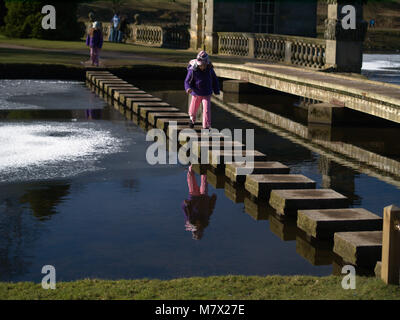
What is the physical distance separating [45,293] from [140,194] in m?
4.42

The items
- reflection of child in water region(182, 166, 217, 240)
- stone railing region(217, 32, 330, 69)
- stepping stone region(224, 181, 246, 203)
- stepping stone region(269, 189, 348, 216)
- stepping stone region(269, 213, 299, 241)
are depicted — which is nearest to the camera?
stepping stone region(269, 213, 299, 241)

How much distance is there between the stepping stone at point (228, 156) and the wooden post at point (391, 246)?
5.66 meters

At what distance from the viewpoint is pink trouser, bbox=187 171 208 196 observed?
11023 mm

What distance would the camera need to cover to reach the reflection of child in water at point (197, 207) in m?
9.17

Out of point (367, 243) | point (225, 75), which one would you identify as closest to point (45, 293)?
point (367, 243)

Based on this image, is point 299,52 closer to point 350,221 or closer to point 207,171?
point 207,171

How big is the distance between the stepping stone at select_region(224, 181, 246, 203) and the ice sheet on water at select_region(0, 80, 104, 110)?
30.6 ft

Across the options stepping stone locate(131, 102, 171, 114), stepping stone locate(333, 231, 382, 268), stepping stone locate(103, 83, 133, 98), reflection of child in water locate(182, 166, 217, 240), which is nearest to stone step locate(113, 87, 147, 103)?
stepping stone locate(103, 83, 133, 98)

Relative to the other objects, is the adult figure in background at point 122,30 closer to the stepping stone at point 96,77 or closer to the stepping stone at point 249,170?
the stepping stone at point 96,77

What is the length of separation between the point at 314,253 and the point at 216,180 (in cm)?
373

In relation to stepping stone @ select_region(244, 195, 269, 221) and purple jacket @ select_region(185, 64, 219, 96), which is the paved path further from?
stepping stone @ select_region(244, 195, 269, 221)

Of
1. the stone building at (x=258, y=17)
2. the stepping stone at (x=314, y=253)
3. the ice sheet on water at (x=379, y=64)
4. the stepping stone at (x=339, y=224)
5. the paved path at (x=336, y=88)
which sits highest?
the stone building at (x=258, y=17)

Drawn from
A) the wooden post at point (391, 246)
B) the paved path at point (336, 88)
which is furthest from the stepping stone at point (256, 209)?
the paved path at point (336, 88)
